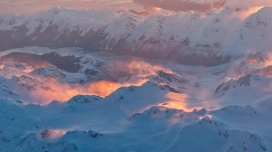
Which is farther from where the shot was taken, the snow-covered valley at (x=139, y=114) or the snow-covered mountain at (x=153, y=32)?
the snow-covered mountain at (x=153, y=32)

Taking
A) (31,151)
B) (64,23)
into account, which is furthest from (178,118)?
(64,23)

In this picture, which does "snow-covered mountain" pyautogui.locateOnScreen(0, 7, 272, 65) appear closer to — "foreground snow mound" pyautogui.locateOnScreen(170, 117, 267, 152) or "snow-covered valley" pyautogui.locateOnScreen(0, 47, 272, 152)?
"snow-covered valley" pyautogui.locateOnScreen(0, 47, 272, 152)

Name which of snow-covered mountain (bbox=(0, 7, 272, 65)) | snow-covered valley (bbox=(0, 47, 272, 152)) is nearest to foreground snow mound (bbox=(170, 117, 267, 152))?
snow-covered valley (bbox=(0, 47, 272, 152))

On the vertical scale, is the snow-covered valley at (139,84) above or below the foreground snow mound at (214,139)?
below

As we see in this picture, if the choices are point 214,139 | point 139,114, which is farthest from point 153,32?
point 214,139

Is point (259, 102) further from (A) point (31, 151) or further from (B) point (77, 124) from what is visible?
(A) point (31, 151)

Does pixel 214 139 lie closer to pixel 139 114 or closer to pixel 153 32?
pixel 139 114

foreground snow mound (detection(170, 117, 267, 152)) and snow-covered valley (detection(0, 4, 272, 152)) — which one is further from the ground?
foreground snow mound (detection(170, 117, 267, 152))

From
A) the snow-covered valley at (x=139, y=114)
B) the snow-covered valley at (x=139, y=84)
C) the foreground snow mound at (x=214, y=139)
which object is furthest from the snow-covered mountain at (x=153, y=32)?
the foreground snow mound at (x=214, y=139)

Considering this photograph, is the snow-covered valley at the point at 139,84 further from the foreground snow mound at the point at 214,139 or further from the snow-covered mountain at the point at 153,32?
the snow-covered mountain at the point at 153,32
